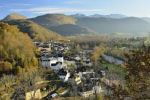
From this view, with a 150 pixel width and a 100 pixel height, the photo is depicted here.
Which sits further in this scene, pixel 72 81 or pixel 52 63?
pixel 52 63

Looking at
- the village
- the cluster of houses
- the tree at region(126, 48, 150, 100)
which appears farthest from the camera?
the cluster of houses

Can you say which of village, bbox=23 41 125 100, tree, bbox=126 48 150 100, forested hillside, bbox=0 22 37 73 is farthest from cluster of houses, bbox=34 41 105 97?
tree, bbox=126 48 150 100

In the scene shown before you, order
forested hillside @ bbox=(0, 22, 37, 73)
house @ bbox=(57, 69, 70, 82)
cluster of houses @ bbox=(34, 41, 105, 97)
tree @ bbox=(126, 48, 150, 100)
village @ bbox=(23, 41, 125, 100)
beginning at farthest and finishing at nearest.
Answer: forested hillside @ bbox=(0, 22, 37, 73) < house @ bbox=(57, 69, 70, 82) < cluster of houses @ bbox=(34, 41, 105, 97) < village @ bbox=(23, 41, 125, 100) < tree @ bbox=(126, 48, 150, 100)

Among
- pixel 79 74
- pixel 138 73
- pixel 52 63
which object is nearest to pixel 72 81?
pixel 79 74

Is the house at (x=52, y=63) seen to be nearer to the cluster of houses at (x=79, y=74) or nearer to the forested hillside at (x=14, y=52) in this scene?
the cluster of houses at (x=79, y=74)

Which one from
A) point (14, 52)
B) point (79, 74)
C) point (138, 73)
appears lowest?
point (79, 74)

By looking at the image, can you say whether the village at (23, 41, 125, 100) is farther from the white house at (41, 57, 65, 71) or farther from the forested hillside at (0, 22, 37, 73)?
the forested hillside at (0, 22, 37, 73)

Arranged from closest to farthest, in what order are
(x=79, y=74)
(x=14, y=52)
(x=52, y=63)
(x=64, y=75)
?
(x=64, y=75)
(x=79, y=74)
(x=14, y=52)
(x=52, y=63)

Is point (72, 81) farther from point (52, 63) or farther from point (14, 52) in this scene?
point (14, 52)

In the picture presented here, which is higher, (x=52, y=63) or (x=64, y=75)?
(x=64, y=75)

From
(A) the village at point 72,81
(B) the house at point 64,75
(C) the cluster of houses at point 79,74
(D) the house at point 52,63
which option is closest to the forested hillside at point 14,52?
(D) the house at point 52,63

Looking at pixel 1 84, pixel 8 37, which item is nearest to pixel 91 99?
pixel 1 84

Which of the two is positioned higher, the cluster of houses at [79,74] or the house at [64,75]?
the house at [64,75]

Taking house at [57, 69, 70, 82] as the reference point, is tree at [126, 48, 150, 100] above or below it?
above
